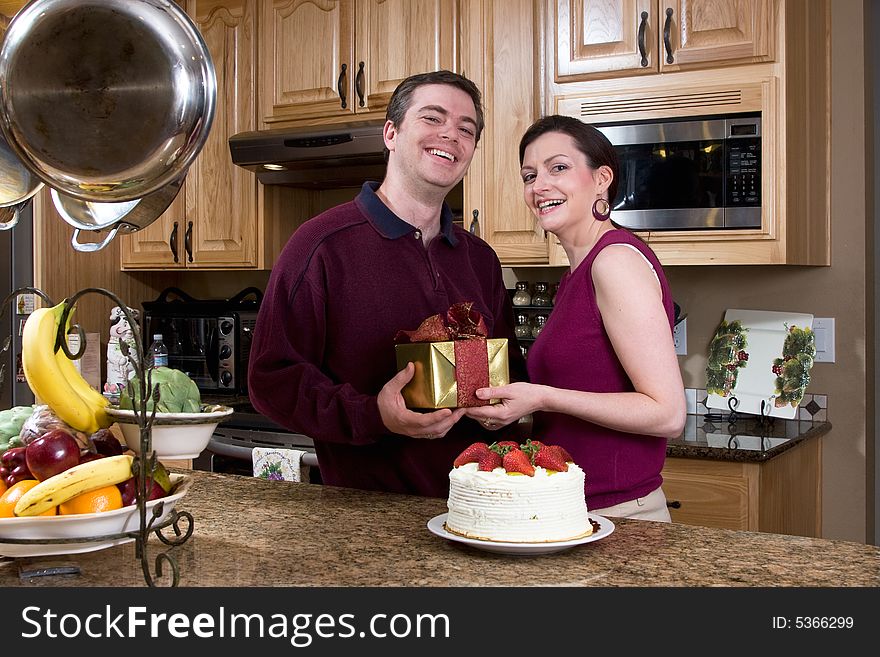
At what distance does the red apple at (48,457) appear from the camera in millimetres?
1226

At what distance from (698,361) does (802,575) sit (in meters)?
2.06

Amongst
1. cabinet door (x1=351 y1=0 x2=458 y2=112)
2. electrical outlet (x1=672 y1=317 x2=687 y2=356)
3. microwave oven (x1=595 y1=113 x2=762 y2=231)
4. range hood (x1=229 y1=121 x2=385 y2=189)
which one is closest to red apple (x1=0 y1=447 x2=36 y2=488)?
microwave oven (x1=595 y1=113 x2=762 y2=231)

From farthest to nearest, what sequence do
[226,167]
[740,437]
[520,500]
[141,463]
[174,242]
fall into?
[174,242]
[226,167]
[740,437]
[520,500]
[141,463]

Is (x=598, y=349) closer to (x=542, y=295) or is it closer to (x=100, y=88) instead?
(x=100, y=88)

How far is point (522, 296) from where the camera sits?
3.32m

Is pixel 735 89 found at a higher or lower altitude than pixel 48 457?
higher

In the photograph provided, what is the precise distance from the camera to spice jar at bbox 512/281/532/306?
331 cm

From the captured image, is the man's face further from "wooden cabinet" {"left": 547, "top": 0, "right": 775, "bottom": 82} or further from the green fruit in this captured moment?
"wooden cabinet" {"left": 547, "top": 0, "right": 775, "bottom": 82}

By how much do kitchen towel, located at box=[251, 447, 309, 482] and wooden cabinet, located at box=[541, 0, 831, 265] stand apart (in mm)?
1074

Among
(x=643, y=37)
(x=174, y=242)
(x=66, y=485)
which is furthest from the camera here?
(x=174, y=242)

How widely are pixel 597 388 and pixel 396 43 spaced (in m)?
2.04

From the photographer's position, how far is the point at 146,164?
899mm

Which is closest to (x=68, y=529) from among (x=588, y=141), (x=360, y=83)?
(x=588, y=141)
